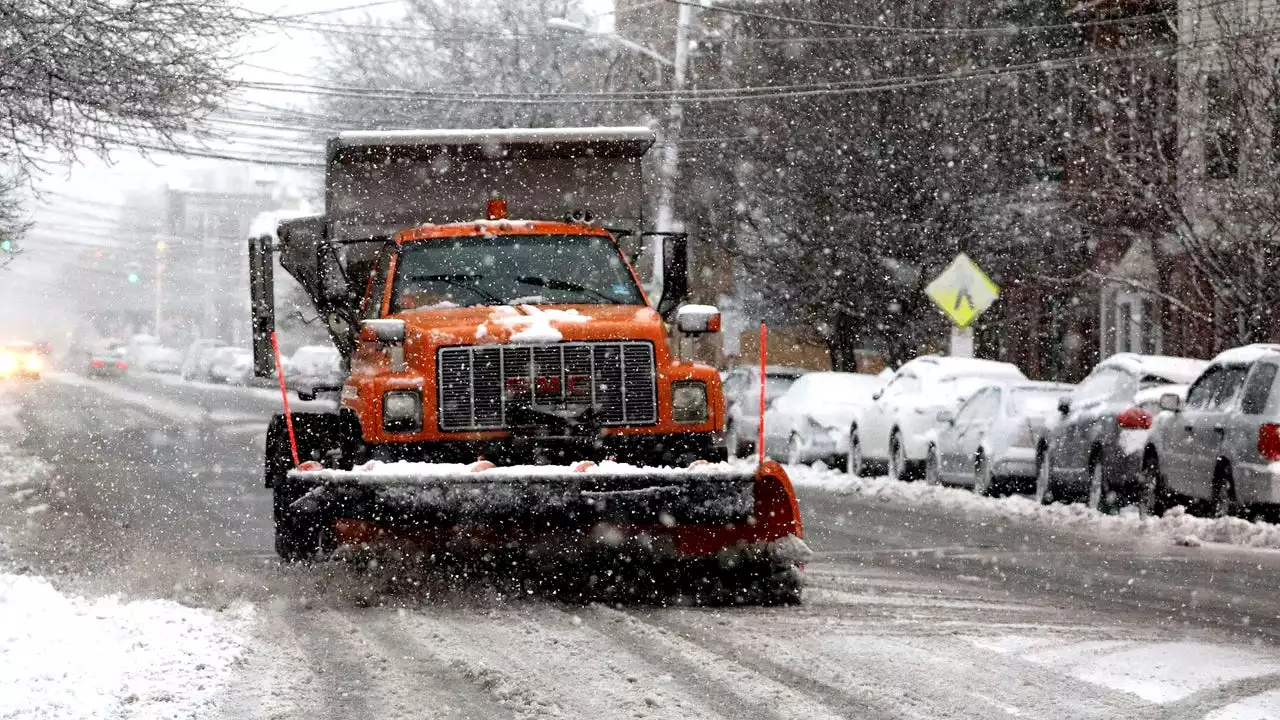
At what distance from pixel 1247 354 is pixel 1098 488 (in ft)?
8.85

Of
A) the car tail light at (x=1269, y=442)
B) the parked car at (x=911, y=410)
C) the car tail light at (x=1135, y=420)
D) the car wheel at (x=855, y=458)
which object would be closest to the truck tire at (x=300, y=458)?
the car tail light at (x=1269, y=442)

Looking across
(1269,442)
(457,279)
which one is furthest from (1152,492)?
(457,279)

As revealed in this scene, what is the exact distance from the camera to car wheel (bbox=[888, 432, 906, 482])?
24.1 metres

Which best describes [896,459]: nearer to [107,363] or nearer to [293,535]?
[293,535]

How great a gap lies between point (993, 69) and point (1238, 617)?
22.7 meters

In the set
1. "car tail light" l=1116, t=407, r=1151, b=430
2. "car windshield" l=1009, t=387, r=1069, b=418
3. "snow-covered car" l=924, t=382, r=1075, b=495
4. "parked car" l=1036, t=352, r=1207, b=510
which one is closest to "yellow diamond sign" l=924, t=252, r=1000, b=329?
"snow-covered car" l=924, t=382, r=1075, b=495

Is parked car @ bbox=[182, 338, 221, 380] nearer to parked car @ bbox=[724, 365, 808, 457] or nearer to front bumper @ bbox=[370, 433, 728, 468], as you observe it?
parked car @ bbox=[724, 365, 808, 457]

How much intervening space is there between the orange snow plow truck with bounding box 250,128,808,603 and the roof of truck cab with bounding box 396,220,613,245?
2 cm

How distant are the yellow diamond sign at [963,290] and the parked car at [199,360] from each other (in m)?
55.2

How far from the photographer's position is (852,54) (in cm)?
3316

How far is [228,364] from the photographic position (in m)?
73.8

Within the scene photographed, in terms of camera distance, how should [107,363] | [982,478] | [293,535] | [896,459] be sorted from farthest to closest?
1. [107,363]
2. [896,459]
3. [982,478]
4. [293,535]

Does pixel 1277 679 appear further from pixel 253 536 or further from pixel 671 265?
pixel 253 536

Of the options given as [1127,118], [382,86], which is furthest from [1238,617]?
[382,86]
